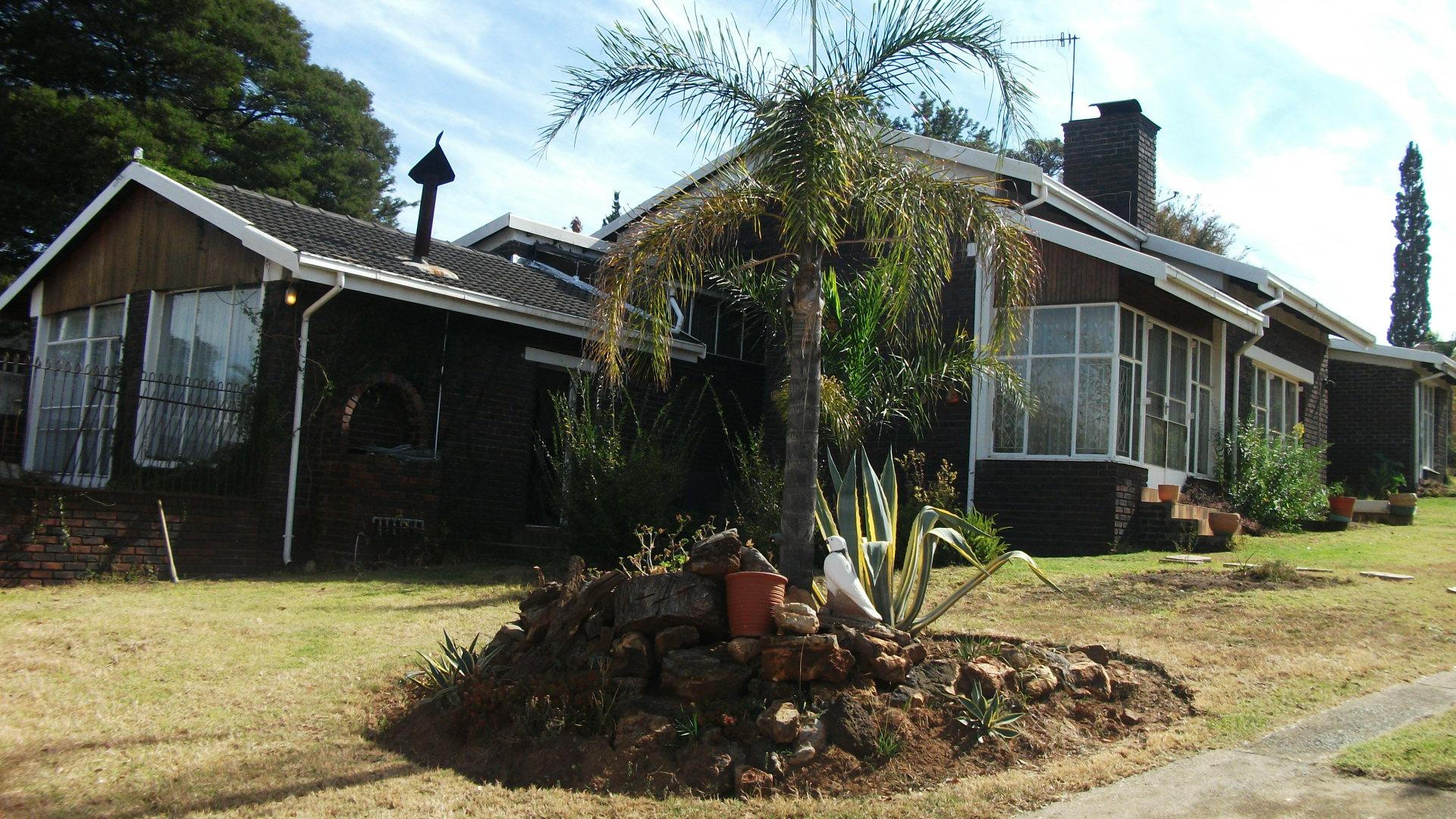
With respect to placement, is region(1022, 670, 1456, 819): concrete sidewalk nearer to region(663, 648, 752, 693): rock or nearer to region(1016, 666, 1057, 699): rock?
region(1016, 666, 1057, 699): rock

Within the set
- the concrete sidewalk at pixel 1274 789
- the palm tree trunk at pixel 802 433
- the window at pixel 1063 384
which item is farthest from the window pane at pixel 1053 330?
the concrete sidewalk at pixel 1274 789

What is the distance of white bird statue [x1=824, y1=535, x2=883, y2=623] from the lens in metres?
6.43

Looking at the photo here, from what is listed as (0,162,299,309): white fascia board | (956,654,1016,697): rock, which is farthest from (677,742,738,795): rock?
(0,162,299,309): white fascia board

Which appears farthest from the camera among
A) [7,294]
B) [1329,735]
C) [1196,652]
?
[7,294]

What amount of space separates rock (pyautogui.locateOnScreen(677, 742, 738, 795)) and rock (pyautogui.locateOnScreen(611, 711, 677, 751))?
0.14 m

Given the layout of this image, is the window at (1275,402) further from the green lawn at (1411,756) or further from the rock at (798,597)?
the rock at (798,597)

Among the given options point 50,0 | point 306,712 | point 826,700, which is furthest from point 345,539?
point 50,0

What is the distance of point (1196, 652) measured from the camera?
7.52 metres

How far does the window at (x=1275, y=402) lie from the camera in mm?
18031

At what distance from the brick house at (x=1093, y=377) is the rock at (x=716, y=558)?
20.8 feet

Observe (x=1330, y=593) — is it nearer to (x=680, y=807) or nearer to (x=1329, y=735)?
(x=1329, y=735)

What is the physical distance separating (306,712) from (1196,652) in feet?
17.7

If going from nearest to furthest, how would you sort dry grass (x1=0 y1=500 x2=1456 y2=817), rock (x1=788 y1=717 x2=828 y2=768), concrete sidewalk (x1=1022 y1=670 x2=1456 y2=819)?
concrete sidewalk (x1=1022 y1=670 x2=1456 y2=819) → dry grass (x1=0 y1=500 x2=1456 y2=817) → rock (x1=788 y1=717 x2=828 y2=768)

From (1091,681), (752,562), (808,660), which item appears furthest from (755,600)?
(1091,681)
